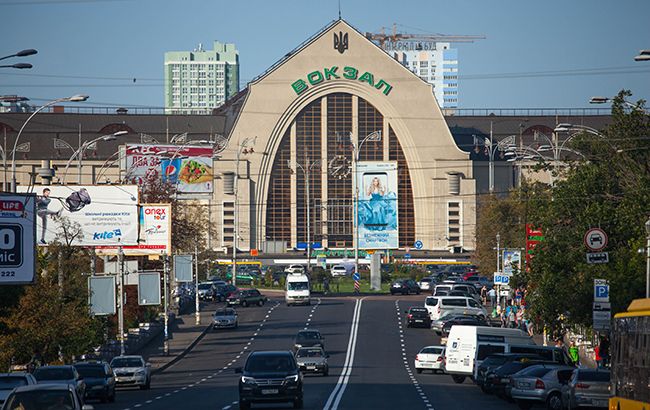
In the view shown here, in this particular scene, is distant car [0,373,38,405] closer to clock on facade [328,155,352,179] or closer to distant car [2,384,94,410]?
distant car [2,384,94,410]

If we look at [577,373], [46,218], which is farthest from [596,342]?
[46,218]

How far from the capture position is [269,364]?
33250 mm

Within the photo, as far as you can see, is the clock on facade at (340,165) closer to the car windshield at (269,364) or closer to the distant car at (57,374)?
the distant car at (57,374)

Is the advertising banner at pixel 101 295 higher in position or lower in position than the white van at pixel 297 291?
higher

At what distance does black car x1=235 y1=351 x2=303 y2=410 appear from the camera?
3222 cm

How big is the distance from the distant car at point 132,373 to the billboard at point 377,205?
8474 cm

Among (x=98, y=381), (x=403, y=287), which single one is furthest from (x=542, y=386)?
(x=403, y=287)

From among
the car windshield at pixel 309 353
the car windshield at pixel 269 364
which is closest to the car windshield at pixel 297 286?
the car windshield at pixel 309 353

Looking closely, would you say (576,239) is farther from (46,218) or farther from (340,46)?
(340,46)

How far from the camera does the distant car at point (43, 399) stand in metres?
22.0

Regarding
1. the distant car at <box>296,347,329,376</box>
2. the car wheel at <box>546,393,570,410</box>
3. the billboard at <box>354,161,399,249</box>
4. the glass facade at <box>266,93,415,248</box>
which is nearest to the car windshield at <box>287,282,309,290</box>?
the distant car at <box>296,347,329,376</box>

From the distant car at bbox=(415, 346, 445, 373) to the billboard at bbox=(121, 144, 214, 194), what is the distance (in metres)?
51.5

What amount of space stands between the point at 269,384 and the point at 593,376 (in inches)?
348

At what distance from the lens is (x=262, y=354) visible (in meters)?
33.8
